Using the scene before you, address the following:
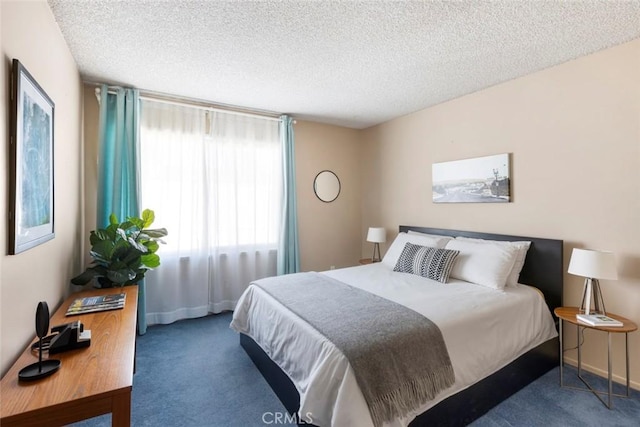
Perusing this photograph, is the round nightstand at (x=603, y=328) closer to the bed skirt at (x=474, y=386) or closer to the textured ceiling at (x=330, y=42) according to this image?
the bed skirt at (x=474, y=386)

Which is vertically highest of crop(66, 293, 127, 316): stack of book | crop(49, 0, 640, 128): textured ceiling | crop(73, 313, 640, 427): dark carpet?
crop(49, 0, 640, 128): textured ceiling

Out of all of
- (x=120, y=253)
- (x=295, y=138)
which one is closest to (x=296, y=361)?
(x=120, y=253)

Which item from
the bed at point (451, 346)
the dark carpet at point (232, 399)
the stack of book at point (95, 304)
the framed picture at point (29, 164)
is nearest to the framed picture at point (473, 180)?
the bed at point (451, 346)

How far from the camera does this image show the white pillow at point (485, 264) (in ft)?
8.05

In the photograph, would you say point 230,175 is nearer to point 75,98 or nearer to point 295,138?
point 295,138

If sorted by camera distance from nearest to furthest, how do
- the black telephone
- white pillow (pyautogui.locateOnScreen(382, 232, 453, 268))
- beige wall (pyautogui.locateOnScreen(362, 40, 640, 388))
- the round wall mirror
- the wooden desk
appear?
the wooden desk, the black telephone, beige wall (pyautogui.locateOnScreen(362, 40, 640, 388)), white pillow (pyautogui.locateOnScreen(382, 232, 453, 268)), the round wall mirror

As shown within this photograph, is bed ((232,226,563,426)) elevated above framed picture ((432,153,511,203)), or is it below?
below

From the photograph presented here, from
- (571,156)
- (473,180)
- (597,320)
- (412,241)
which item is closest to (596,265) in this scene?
(597,320)

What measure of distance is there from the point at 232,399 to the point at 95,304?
115 cm

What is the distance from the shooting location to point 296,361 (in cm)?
175

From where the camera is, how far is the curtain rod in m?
3.10

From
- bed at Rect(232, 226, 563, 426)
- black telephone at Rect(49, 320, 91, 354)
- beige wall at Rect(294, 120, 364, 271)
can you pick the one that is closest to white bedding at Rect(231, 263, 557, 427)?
bed at Rect(232, 226, 563, 426)

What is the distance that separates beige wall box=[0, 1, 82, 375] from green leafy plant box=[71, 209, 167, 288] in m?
0.18

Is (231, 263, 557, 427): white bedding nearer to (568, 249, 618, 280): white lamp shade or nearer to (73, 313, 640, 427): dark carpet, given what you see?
(73, 313, 640, 427): dark carpet
